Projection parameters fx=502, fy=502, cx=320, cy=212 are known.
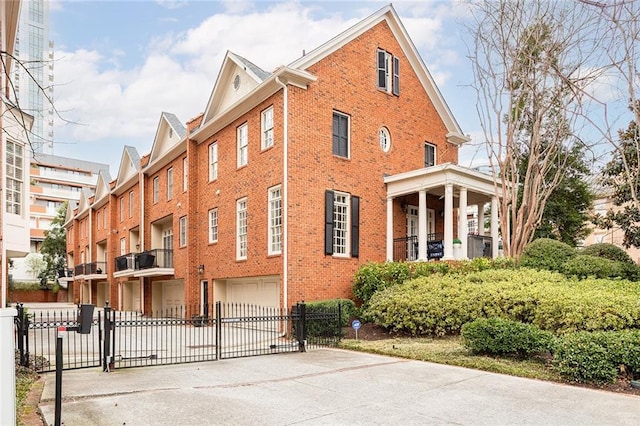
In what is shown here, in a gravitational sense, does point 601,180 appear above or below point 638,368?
above

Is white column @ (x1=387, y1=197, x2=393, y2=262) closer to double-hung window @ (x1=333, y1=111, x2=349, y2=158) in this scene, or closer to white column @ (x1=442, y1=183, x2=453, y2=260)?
white column @ (x1=442, y1=183, x2=453, y2=260)

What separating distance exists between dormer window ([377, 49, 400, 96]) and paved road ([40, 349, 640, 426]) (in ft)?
40.7

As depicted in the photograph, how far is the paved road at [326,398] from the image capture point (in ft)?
20.8

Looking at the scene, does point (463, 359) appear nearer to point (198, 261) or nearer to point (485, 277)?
point (485, 277)

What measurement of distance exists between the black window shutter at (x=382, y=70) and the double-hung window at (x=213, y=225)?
8.45m

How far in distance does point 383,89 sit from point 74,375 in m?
14.5

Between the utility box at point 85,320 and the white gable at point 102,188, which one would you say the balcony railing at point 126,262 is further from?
the utility box at point 85,320

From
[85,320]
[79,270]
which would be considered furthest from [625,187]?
[79,270]

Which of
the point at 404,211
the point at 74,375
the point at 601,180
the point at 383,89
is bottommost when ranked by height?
the point at 74,375

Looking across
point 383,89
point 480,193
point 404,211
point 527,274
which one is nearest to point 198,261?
point 404,211

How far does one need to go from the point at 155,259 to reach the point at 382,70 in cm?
1471

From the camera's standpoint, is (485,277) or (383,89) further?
(383,89)

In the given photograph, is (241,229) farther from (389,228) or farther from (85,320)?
(85,320)

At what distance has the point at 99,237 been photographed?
3906 cm
